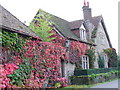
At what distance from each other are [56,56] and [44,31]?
105 inches

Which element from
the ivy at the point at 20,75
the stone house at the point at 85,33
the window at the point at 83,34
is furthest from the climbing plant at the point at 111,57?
the ivy at the point at 20,75

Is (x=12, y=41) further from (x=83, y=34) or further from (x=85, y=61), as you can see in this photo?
(x=83, y=34)

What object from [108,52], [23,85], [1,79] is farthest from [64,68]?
[108,52]

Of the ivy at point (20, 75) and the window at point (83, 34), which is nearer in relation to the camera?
the ivy at point (20, 75)

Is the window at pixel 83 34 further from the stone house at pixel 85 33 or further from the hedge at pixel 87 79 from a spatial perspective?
the hedge at pixel 87 79

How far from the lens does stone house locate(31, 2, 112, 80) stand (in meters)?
17.0

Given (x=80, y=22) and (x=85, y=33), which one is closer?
(x=80, y=22)

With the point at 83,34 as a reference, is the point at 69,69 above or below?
below

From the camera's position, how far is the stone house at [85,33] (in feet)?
55.8

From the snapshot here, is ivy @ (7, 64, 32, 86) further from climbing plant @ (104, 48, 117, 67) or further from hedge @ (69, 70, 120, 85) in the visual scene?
climbing plant @ (104, 48, 117, 67)

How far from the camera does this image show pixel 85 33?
832 inches

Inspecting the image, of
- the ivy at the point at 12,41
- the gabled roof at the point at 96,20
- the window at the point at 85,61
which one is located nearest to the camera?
the ivy at the point at 12,41

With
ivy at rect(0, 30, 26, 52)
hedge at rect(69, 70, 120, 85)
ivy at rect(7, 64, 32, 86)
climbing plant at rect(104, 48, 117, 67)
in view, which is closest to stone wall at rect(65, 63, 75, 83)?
hedge at rect(69, 70, 120, 85)

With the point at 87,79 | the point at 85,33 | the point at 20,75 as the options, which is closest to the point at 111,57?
the point at 85,33
